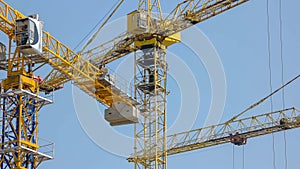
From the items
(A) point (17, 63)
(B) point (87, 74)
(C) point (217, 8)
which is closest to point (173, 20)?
(C) point (217, 8)

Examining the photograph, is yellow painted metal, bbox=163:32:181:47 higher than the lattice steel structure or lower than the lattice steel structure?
higher

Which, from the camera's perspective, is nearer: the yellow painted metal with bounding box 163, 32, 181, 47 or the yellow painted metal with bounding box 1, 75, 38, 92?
the yellow painted metal with bounding box 1, 75, 38, 92

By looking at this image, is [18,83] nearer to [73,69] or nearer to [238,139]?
[73,69]

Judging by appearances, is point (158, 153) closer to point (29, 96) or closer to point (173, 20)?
point (173, 20)

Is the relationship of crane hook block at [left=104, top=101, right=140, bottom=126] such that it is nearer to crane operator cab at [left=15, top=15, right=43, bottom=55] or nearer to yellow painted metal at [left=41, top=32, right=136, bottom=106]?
yellow painted metal at [left=41, top=32, right=136, bottom=106]

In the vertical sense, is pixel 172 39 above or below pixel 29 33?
above

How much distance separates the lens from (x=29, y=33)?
246 ft

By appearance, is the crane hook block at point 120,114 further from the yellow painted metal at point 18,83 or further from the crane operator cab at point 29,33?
the crane operator cab at point 29,33

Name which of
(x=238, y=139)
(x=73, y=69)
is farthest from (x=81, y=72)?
(x=238, y=139)

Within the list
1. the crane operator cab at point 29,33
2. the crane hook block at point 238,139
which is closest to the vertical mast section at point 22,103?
the crane operator cab at point 29,33

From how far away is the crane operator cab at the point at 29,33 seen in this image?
246ft

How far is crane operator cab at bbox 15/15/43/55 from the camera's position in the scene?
246ft

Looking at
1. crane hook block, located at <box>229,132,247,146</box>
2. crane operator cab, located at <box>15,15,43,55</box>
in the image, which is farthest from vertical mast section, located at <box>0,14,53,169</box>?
crane hook block, located at <box>229,132,247,146</box>

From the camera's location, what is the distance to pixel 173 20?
9194 centimetres
